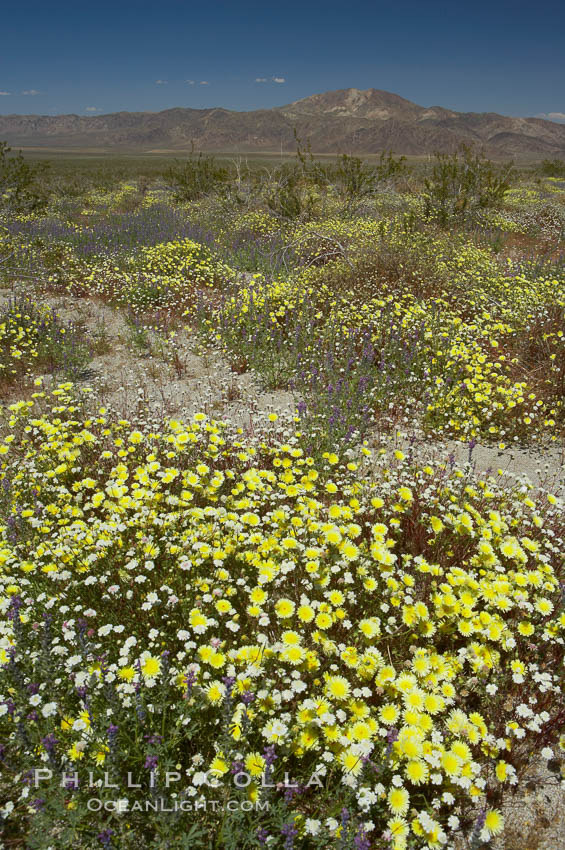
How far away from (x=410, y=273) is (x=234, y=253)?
5.42m

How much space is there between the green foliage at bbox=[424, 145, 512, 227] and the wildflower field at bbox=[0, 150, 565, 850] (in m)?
9.78

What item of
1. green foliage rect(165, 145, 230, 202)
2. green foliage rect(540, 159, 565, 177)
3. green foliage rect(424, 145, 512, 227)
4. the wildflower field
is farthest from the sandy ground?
green foliage rect(540, 159, 565, 177)

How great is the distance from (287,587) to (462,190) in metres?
17.6

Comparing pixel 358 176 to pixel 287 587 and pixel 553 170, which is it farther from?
pixel 553 170

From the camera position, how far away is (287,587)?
3.04 m

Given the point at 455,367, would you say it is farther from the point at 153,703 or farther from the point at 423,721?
the point at 153,703

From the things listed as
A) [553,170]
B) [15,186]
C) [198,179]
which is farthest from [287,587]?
[553,170]

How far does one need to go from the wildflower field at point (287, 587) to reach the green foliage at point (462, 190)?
9.78 metres

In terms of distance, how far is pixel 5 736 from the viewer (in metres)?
2.23

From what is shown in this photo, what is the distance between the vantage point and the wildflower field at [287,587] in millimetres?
1912

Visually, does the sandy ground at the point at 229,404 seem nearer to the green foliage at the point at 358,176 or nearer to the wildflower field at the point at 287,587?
the wildflower field at the point at 287,587

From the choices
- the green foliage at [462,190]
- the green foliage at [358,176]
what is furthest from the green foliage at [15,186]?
the green foliage at [462,190]

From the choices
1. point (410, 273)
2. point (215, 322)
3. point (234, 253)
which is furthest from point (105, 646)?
point (234, 253)

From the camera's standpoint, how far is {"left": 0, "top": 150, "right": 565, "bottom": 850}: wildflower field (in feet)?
6.27
